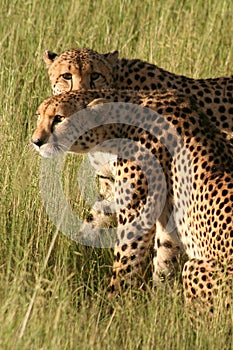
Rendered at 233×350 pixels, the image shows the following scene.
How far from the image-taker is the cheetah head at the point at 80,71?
6117 millimetres

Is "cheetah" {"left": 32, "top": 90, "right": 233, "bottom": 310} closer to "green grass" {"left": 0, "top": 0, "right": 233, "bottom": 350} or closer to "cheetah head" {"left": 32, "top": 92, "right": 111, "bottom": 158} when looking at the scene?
"cheetah head" {"left": 32, "top": 92, "right": 111, "bottom": 158}

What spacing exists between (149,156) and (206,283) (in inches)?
32.1

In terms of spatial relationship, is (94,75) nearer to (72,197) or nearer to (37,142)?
(72,197)

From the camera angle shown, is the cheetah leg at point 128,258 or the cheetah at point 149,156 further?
the cheetah leg at point 128,258

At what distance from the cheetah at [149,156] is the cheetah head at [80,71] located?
0.52 meters

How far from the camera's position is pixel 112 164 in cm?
555

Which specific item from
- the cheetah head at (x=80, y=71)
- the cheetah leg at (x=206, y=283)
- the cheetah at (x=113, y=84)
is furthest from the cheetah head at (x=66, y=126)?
the cheetah leg at (x=206, y=283)

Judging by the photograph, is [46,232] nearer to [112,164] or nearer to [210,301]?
[112,164]

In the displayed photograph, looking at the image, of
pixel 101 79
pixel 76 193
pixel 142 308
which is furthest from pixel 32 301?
pixel 101 79

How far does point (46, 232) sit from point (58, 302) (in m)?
1.08

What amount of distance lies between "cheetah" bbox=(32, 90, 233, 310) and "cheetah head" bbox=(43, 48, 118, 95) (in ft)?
1.70

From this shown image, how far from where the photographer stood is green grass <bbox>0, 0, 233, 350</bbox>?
14.7 feet

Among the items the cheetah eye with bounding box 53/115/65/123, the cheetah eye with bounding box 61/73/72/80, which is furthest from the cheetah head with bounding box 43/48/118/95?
the cheetah eye with bounding box 53/115/65/123

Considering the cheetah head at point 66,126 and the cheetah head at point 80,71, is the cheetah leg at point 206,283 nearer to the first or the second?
the cheetah head at point 66,126
